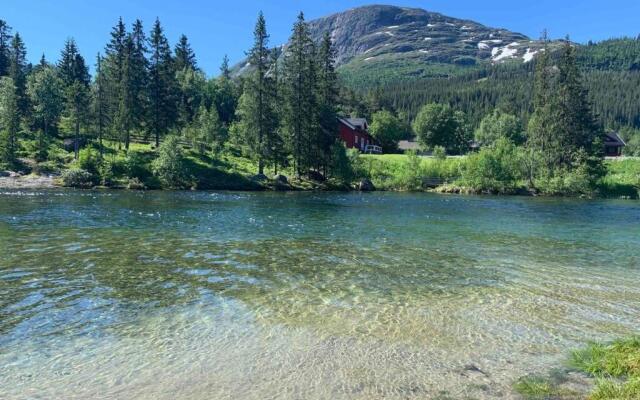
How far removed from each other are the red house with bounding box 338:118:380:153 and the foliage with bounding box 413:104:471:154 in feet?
37.8

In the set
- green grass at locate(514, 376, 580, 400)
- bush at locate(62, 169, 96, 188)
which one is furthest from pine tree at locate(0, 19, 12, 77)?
green grass at locate(514, 376, 580, 400)

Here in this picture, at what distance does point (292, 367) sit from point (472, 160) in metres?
66.8

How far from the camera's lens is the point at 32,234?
21203mm

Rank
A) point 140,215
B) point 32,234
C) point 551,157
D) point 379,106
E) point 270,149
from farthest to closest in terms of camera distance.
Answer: point 379,106
point 551,157
point 270,149
point 140,215
point 32,234

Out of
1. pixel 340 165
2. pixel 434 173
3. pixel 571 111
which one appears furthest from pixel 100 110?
pixel 571 111

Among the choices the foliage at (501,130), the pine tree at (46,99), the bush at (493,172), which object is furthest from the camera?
the foliage at (501,130)

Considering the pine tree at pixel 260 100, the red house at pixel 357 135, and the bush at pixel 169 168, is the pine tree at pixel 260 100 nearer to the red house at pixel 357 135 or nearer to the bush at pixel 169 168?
the bush at pixel 169 168

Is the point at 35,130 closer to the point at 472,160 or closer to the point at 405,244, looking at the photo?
the point at 472,160

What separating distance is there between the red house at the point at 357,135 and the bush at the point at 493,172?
34707 millimetres

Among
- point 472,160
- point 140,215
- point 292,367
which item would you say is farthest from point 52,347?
point 472,160

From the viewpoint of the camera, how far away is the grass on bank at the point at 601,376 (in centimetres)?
662

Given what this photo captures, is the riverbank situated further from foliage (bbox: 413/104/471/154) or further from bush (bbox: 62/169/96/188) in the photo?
foliage (bbox: 413/104/471/154)

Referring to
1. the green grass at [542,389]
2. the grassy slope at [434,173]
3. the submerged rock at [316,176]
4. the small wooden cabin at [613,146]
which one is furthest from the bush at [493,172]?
the small wooden cabin at [613,146]

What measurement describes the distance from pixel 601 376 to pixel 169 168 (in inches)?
2258
